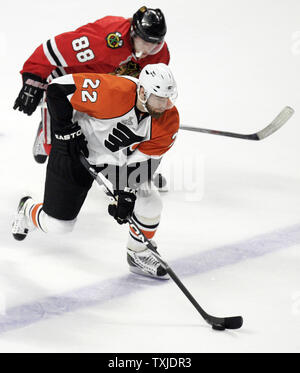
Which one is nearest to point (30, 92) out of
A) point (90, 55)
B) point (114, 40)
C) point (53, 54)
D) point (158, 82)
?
point (53, 54)

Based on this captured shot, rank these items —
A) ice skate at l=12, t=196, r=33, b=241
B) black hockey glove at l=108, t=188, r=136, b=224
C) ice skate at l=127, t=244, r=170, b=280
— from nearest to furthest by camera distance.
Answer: black hockey glove at l=108, t=188, r=136, b=224, ice skate at l=127, t=244, r=170, b=280, ice skate at l=12, t=196, r=33, b=241

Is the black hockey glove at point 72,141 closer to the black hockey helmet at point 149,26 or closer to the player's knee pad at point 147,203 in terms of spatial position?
the player's knee pad at point 147,203

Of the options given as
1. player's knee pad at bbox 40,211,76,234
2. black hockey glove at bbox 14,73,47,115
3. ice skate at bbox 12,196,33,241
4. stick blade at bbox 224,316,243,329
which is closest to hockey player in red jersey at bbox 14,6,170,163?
black hockey glove at bbox 14,73,47,115

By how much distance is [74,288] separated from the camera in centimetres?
307

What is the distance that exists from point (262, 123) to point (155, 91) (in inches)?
97.7

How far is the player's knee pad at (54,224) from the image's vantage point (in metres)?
3.14

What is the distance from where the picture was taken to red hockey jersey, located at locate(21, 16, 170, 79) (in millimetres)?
3561

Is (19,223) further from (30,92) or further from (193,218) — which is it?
(193,218)

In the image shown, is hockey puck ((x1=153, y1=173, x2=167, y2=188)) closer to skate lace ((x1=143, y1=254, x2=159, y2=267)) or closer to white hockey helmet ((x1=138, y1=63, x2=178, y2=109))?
skate lace ((x1=143, y1=254, x2=159, y2=267))

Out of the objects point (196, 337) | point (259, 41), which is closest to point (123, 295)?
point (196, 337)

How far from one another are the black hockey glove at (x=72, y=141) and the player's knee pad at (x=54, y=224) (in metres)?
0.30
